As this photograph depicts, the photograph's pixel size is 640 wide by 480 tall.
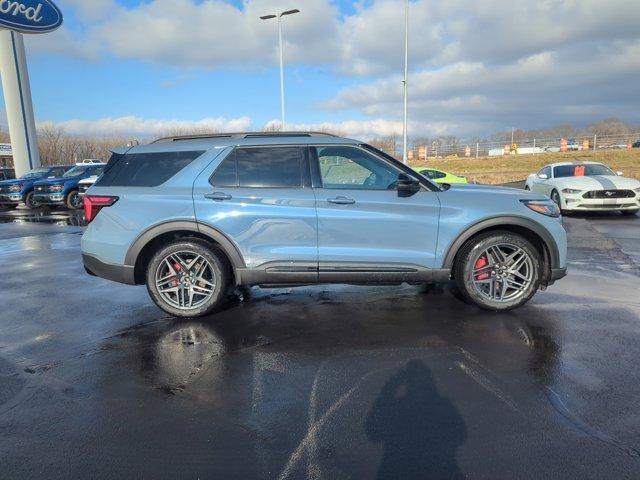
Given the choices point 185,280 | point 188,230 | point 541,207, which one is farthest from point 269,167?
point 541,207

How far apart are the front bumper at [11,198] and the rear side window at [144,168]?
18.0 m

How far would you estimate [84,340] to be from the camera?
14.2 ft

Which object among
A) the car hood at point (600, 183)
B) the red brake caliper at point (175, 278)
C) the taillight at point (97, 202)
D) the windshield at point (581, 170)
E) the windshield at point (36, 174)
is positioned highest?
the windshield at point (36, 174)

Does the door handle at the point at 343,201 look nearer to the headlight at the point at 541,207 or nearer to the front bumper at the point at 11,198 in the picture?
the headlight at the point at 541,207

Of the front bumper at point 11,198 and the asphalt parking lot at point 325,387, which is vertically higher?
the front bumper at point 11,198

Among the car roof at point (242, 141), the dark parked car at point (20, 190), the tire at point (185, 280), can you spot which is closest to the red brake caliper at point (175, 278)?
the tire at point (185, 280)

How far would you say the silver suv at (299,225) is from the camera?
15.0 ft

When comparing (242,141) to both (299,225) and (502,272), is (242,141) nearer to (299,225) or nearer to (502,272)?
(299,225)

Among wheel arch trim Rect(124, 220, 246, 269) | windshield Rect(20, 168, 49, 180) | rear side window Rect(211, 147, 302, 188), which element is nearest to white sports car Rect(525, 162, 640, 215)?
rear side window Rect(211, 147, 302, 188)

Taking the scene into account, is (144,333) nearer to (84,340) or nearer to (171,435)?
(84,340)

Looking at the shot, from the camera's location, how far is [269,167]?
4727mm

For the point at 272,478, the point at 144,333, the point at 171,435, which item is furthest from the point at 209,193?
the point at 272,478

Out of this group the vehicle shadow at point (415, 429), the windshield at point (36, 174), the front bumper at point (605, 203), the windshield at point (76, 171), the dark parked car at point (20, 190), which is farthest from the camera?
the windshield at point (36, 174)

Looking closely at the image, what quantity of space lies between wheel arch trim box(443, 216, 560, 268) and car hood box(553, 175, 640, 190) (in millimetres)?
8580
